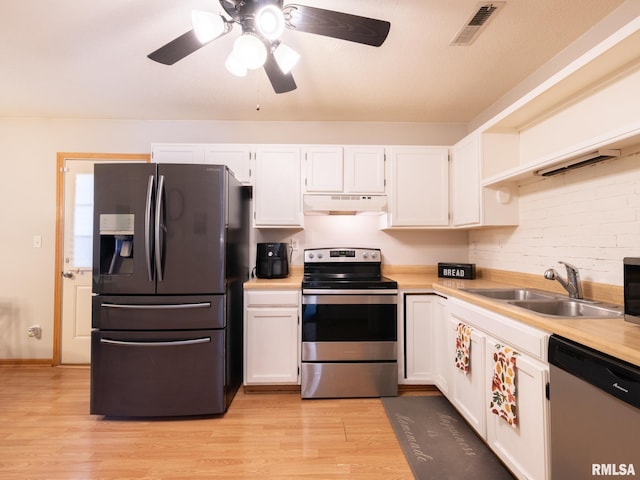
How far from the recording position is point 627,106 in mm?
1517

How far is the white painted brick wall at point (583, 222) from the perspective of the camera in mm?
1551

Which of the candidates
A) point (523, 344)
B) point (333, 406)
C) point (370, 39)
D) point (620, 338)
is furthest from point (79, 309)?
point (620, 338)

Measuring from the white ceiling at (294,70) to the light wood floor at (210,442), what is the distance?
2486 mm

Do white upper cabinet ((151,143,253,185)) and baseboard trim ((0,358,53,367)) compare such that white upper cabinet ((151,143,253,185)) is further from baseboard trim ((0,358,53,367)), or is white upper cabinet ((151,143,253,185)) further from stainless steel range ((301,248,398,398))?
baseboard trim ((0,358,53,367))

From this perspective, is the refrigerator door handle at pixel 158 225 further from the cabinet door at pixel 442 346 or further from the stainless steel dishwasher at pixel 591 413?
the stainless steel dishwasher at pixel 591 413

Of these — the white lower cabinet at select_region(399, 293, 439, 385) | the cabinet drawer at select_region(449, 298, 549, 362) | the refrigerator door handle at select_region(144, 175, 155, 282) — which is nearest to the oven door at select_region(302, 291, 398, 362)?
the white lower cabinet at select_region(399, 293, 439, 385)

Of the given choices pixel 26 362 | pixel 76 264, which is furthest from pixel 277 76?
pixel 26 362

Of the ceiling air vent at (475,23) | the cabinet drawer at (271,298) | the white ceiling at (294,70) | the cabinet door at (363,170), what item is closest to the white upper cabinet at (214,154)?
the white ceiling at (294,70)

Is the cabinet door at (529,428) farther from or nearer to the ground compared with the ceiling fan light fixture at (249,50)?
nearer to the ground

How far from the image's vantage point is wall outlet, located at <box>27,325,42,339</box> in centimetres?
304

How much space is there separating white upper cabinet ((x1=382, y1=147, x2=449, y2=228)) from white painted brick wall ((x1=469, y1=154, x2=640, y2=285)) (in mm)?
619

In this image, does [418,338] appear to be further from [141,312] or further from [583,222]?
[141,312]

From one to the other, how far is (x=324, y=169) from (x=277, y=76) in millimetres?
1099

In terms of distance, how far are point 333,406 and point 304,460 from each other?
0.61 meters
